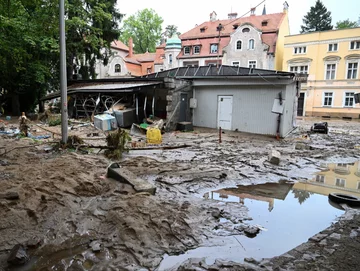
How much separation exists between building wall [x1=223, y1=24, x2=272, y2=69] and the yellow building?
2.86 m

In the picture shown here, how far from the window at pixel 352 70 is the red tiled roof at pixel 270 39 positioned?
8590 mm

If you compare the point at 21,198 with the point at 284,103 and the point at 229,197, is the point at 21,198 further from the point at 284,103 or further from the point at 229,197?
the point at 284,103

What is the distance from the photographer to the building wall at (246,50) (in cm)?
3388

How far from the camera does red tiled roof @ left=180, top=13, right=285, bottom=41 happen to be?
117 feet

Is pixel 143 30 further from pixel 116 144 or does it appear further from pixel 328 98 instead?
pixel 116 144

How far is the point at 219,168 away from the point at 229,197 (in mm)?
1967

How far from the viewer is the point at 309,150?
36.1 feet

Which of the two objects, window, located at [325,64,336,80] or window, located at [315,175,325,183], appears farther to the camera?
window, located at [325,64,336,80]

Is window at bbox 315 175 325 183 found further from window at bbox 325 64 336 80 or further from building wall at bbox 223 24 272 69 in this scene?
window at bbox 325 64 336 80

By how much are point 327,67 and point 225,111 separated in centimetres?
2257

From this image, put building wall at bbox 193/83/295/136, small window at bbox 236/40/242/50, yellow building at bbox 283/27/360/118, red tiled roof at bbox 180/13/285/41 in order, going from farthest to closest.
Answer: red tiled roof at bbox 180/13/285/41, small window at bbox 236/40/242/50, yellow building at bbox 283/27/360/118, building wall at bbox 193/83/295/136

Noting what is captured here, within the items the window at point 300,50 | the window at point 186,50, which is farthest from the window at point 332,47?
the window at point 186,50

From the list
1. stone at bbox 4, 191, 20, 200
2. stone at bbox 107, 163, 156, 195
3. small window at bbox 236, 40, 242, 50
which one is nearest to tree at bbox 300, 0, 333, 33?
small window at bbox 236, 40, 242, 50

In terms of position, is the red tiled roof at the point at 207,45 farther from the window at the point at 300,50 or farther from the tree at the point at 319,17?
the tree at the point at 319,17
